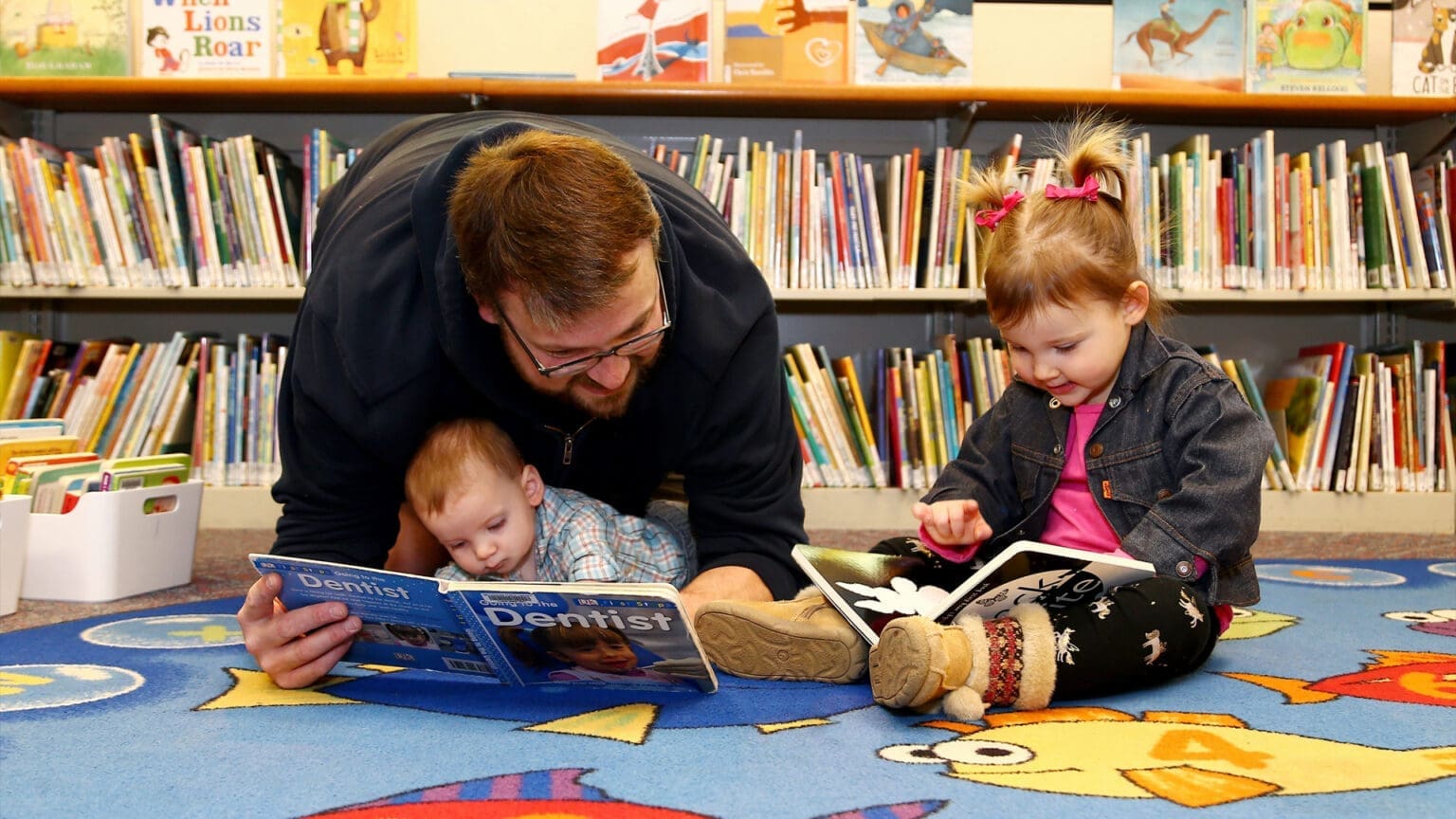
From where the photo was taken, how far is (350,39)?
2.70 m

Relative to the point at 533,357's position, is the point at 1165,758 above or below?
below

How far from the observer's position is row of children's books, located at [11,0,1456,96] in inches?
106

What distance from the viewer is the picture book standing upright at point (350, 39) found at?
2.70m

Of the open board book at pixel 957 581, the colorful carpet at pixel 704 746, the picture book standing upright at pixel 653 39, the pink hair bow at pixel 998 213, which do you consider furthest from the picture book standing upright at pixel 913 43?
the colorful carpet at pixel 704 746

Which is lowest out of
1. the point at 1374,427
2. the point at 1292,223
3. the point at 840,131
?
the point at 1374,427

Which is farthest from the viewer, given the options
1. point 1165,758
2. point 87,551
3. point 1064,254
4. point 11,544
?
point 87,551

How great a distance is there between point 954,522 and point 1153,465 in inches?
9.2

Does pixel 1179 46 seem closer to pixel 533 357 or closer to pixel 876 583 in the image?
pixel 876 583

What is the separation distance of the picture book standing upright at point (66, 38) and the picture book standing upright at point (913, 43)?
1682 millimetres

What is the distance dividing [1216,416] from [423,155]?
101cm

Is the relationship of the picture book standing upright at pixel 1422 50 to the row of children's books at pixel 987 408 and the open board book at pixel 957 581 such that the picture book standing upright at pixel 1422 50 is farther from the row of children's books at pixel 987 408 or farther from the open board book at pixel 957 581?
the open board book at pixel 957 581

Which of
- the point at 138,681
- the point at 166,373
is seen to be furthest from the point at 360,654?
the point at 166,373

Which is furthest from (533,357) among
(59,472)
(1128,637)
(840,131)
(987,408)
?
(840,131)

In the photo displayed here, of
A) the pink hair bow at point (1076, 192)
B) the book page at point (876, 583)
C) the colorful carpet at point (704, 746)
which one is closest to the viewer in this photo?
the colorful carpet at point (704, 746)
